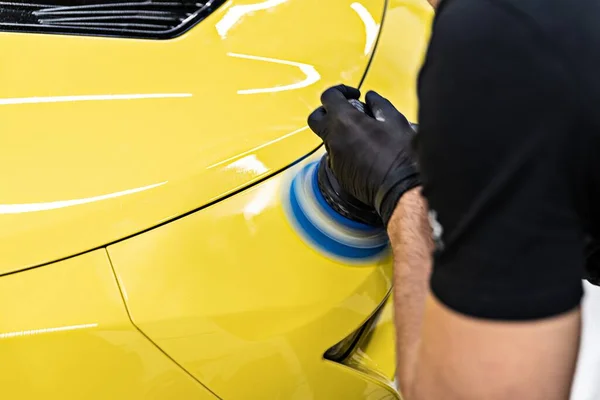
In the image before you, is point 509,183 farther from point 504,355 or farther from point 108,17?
point 108,17

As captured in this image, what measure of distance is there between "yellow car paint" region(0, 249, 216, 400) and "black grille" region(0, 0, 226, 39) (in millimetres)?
447

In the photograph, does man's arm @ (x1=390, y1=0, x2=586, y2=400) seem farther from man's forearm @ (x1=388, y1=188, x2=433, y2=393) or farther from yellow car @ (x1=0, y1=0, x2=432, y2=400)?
yellow car @ (x1=0, y1=0, x2=432, y2=400)

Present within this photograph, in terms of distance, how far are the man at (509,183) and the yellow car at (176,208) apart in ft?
1.22

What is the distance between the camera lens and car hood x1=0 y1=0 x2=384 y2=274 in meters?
1.11

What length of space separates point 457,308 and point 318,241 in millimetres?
424

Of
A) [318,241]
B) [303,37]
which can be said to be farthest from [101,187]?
[303,37]

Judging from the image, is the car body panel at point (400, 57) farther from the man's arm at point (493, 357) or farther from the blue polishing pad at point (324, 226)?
the man's arm at point (493, 357)

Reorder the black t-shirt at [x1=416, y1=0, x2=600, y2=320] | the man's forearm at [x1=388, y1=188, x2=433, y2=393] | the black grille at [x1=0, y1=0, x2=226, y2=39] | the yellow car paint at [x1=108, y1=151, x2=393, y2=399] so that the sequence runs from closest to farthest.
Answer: the black t-shirt at [x1=416, y1=0, x2=600, y2=320]
the man's forearm at [x1=388, y1=188, x2=433, y2=393]
the yellow car paint at [x1=108, y1=151, x2=393, y2=399]
the black grille at [x1=0, y1=0, x2=226, y2=39]

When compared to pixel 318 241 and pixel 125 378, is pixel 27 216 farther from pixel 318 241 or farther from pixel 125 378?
pixel 318 241

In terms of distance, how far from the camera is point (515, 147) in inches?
28.0

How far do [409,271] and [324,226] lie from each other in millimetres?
173

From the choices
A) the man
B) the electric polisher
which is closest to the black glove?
the electric polisher

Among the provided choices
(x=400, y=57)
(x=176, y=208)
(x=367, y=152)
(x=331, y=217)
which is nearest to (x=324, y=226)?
(x=331, y=217)

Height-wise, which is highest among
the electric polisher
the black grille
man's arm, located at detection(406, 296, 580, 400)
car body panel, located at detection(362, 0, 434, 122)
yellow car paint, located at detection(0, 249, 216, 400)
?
the black grille
